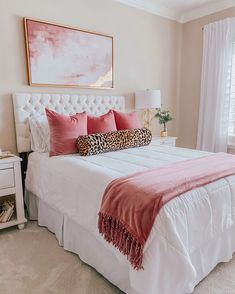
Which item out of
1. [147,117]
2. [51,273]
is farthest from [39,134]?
[147,117]

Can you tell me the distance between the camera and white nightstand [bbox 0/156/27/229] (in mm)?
2232

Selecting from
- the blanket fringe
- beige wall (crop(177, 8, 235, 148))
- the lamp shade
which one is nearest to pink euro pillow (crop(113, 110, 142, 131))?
the lamp shade

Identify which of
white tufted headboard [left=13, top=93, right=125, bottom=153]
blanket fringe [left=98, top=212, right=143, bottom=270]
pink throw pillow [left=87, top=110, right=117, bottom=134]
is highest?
white tufted headboard [left=13, top=93, right=125, bottom=153]

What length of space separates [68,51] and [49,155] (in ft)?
4.69

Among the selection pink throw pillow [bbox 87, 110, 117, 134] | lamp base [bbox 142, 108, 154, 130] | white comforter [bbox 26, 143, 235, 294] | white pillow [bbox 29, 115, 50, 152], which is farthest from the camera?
lamp base [bbox 142, 108, 154, 130]

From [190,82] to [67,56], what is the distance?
2.30m

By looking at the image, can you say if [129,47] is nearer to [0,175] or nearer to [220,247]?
[0,175]

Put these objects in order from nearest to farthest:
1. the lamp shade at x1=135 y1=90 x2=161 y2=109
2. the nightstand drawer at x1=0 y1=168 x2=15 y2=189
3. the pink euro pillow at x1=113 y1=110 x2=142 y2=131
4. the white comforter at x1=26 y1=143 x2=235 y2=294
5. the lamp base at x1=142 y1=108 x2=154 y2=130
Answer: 1. the white comforter at x1=26 y1=143 x2=235 y2=294
2. the nightstand drawer at x1=0 y1=168 x2=15 y2=189
3. the pink euro pillow at x1=113 y1=110 x2=142 y2=131
4. the lamp shade at x1=135 y1=90 x2=161 y2=109
5. the lamp base at x1=142 y1=108 x2=154 y2=130

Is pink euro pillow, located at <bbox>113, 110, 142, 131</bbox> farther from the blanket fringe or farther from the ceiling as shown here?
the ceiling

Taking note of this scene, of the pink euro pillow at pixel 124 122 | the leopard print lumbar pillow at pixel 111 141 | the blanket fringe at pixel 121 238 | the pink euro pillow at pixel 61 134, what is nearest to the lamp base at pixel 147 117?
the pink euro pillow at pixel 124 122

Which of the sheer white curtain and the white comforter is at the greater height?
the sheer white curtain

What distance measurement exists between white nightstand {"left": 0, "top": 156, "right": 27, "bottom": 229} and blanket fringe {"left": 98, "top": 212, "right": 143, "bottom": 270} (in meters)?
1.20

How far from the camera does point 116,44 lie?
136 inches

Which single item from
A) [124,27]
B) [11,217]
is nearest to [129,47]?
[124,27]
